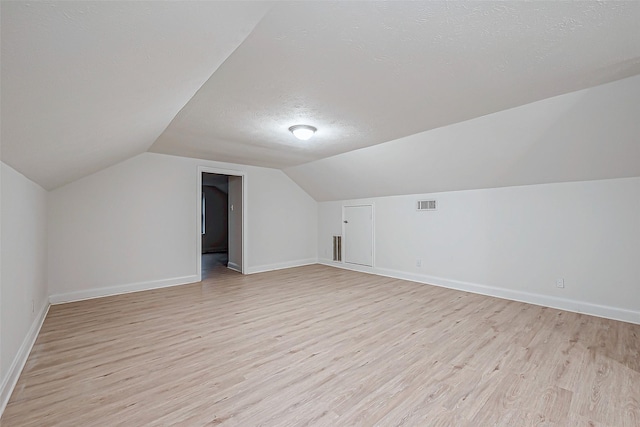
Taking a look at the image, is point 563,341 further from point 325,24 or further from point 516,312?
point 325,24

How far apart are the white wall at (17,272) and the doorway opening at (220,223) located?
116 inches

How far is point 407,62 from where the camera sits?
1935mm

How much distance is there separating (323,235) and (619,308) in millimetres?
4924

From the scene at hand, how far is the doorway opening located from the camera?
235 inches

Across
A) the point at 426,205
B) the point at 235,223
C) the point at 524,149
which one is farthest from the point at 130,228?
the point at 524,149

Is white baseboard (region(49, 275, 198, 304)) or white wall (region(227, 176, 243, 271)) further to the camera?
white wall (region(227, 176, 243, 271))

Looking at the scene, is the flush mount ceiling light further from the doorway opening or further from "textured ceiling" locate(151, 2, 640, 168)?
the doorway opening

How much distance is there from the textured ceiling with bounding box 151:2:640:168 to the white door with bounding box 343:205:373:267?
2733mm

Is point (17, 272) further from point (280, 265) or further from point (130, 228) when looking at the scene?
point (280, 265)

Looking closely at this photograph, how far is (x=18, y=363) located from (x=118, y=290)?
2273 mm

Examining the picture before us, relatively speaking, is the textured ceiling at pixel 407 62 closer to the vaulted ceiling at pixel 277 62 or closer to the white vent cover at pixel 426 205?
the vaulted ceiling at pixel 277 62

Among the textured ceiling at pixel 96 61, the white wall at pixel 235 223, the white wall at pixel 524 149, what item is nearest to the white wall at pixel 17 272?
the textured ceiling at pixel 96 61

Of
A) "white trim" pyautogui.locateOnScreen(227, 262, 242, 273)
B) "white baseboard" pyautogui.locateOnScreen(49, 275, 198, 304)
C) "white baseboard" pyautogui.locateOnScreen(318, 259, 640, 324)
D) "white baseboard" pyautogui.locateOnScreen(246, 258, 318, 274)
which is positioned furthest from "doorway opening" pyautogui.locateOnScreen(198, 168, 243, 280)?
"white baseboard" pyautogui.locateOnScreen(318, 259, 640, 324)

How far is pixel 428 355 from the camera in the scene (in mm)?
2371
